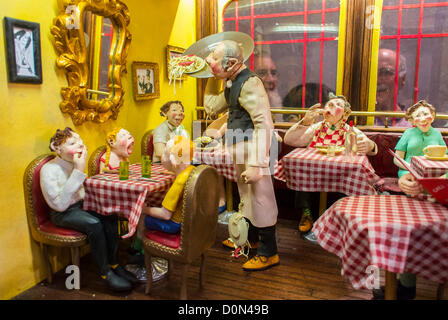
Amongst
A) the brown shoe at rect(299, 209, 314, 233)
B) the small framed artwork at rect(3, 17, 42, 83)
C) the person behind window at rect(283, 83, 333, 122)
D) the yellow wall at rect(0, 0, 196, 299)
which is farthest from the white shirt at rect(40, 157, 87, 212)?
the person behind window at rect(283, 83, 333, 122)

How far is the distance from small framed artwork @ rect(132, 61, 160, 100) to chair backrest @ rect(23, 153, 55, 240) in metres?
1.42

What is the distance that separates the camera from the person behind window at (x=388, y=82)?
477cm

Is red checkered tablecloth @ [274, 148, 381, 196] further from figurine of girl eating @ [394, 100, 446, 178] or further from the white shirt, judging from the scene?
the white shirt

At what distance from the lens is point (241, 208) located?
3.44m

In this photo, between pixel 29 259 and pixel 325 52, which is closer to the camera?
pixel 29 259

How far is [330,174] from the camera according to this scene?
Answer: 132 inches

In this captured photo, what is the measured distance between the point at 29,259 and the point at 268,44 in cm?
412

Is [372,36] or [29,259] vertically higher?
[372,36]

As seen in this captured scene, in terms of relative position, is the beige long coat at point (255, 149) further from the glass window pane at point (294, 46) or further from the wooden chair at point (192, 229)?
the glass window pane at point (294, 46)

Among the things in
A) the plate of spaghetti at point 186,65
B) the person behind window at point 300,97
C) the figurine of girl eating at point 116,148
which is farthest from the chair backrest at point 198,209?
the person behind window at point 300,97

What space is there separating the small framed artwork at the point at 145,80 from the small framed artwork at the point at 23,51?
1284mm
